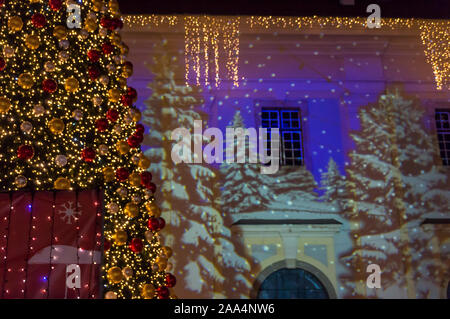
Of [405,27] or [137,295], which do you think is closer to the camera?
[137,295]

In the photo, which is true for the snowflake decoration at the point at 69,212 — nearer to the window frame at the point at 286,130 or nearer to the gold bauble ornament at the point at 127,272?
the gold bauble ornament at the point at 127,272

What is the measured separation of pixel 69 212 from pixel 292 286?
570 centimetres

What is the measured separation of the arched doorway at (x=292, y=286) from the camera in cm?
920

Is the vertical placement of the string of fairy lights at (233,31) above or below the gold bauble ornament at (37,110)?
above

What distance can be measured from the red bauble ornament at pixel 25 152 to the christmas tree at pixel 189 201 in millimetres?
4900

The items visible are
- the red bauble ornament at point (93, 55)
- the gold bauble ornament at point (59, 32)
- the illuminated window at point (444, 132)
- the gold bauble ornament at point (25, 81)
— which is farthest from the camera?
the illuminated window at point (444, 132)

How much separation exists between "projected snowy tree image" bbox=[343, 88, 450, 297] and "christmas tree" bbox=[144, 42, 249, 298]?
2.39 meters

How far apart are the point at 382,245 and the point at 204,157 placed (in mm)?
3858

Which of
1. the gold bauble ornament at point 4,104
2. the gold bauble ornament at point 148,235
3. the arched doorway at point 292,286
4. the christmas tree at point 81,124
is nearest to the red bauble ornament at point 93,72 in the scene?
the christmas tree at point 81,124

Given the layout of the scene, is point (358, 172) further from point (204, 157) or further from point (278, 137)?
point (204, 157)

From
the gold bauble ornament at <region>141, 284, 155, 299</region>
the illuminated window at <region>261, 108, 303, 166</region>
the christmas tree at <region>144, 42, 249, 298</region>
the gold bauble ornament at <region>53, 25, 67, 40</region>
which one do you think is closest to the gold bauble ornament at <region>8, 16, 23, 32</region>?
the gold bauble ornament at <region>53, 25, 67, 40</region>

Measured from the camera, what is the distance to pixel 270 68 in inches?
400
